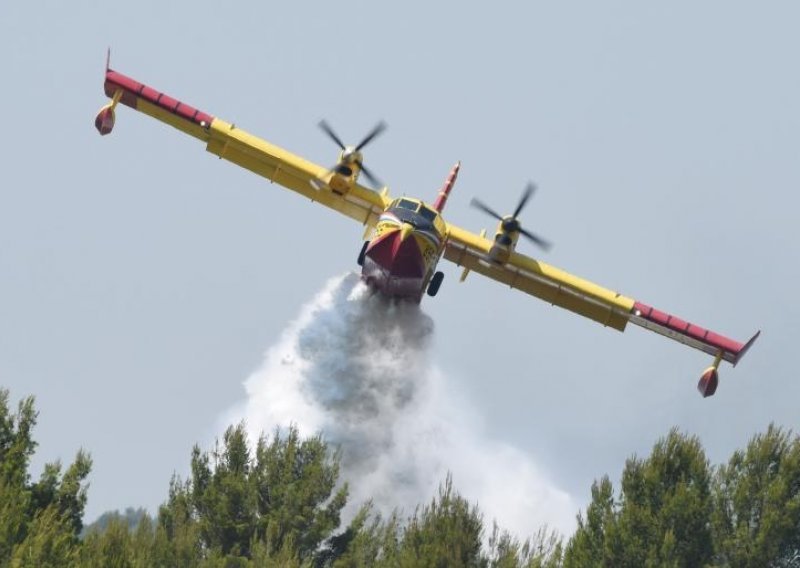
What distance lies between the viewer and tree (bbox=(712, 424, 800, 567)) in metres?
37.8

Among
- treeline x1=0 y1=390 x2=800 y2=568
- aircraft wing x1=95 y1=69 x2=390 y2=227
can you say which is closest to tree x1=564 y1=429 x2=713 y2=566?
treeline x1=0 y1=390 x2=800 y2=568

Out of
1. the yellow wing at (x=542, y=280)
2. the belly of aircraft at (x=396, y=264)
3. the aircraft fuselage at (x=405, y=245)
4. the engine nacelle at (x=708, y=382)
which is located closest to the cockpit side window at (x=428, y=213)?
the aircraft fuselage at (x=405, y=245)

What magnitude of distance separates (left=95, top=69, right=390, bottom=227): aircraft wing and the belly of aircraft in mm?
2015

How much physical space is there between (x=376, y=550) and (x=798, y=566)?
10272mm

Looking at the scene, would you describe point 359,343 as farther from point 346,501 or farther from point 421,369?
point 346,501

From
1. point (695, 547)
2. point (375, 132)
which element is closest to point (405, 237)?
point (375, 132)

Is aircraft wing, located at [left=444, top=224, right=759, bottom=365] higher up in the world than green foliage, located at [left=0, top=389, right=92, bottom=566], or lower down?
higher up

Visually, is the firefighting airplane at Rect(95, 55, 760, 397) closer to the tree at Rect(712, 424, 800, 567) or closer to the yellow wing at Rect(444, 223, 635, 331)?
the yellow wing at Rect(444, 223, 635, 331)

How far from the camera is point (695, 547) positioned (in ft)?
124

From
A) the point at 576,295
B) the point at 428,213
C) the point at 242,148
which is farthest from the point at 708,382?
the point at 242,148

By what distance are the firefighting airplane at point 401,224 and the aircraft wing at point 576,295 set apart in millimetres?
27

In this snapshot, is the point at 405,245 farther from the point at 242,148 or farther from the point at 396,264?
the point at 242,148

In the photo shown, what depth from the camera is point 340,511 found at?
3978cm

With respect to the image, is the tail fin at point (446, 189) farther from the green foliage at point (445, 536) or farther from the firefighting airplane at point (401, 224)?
the green foliage at point (445, 536)
